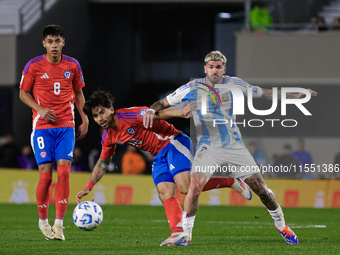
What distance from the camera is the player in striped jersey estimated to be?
26.9 feet

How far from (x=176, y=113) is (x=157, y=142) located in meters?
0.91

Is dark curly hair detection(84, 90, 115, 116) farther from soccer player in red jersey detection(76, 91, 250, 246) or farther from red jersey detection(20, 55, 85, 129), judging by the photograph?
red jersey detection(20, 55, 85, 129)

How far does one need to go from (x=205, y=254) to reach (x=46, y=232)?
243 centimetres

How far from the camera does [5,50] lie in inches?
821

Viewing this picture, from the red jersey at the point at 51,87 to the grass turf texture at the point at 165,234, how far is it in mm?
1404

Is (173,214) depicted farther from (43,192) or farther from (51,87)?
(51,87)

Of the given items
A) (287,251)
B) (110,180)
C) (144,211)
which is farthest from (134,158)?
(287,251)

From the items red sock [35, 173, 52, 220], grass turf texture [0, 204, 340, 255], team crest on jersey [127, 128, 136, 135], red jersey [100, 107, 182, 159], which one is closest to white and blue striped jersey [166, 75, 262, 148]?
red jersey [100, 107, 182, 159]

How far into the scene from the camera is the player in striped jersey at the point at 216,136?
26.9ft

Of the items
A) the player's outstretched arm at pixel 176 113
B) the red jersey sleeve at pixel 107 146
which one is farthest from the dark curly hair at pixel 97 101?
the player's outstretched arm at pixel 176 113

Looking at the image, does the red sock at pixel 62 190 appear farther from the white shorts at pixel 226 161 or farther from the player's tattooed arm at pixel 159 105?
the white shorts at pixel 226 161

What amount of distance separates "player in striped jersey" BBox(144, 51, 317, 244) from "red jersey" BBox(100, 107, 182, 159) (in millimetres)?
371

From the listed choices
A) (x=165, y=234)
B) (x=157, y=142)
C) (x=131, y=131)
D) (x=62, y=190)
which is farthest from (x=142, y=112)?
(x=165, y=234)

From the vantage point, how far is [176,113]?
7.87 metres
